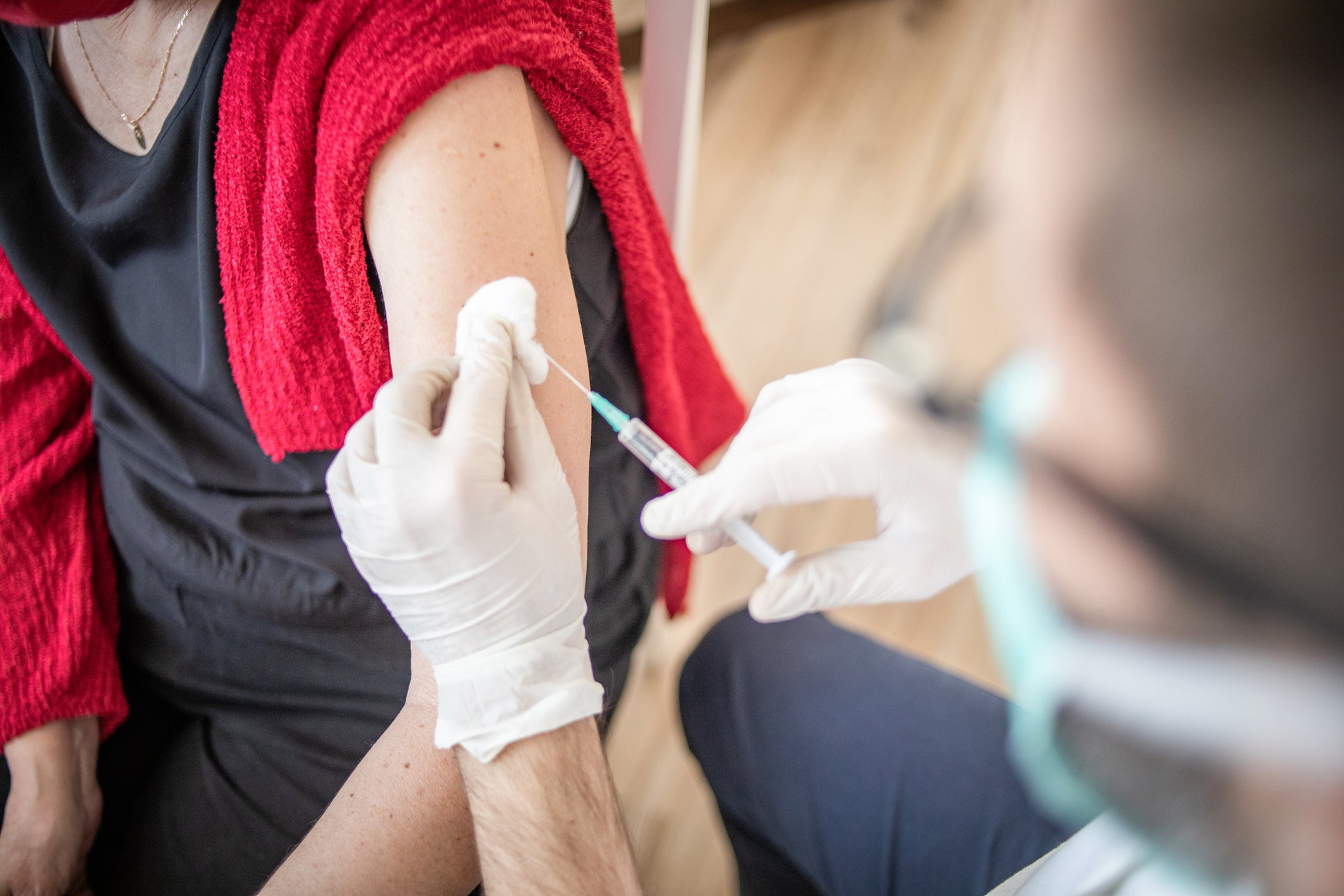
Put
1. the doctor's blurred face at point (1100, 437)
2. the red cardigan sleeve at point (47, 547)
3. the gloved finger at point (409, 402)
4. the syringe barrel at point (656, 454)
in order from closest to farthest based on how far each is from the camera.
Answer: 1. the doctor's blurred face at point (1100, 437)
2. the gloved finger at point (409, 402)
3. the syringe barrel at point (656, 454)
4. the red cardigan sleeve at point (47, 547)

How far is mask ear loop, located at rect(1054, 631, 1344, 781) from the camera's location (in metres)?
0.32

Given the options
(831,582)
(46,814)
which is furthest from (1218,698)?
(46,814)

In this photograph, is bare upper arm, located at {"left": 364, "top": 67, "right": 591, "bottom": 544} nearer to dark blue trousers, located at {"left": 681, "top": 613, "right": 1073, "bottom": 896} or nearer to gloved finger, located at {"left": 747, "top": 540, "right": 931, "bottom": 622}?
gloved finger, located at {"left": 747, "top": 540, "right": 931, "bottom": 622}

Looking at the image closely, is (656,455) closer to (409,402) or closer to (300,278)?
(409,402)

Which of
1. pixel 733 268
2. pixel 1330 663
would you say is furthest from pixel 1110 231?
pixel 733 268

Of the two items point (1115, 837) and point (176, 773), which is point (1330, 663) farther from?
point (176, 773)

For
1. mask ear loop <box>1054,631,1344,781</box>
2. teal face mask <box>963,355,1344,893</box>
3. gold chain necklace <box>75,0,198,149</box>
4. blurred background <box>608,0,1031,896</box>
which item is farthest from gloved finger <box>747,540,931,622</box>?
gold chain necklace <box>75,0,198,149</box>

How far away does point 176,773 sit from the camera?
30.7 inches

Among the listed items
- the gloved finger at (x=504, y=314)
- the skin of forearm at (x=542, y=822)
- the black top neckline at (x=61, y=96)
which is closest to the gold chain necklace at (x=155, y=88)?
the black top neckline at (x=61, y=96)

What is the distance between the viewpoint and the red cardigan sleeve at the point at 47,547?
755 mm

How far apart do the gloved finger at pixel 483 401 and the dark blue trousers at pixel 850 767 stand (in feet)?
1.29

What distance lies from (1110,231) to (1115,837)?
0.41 m

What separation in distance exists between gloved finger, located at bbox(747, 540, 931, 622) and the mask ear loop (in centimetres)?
20

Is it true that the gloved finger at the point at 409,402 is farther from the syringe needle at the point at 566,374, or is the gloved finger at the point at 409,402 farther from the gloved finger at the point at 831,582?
the gloved finger at the point at 831,582
